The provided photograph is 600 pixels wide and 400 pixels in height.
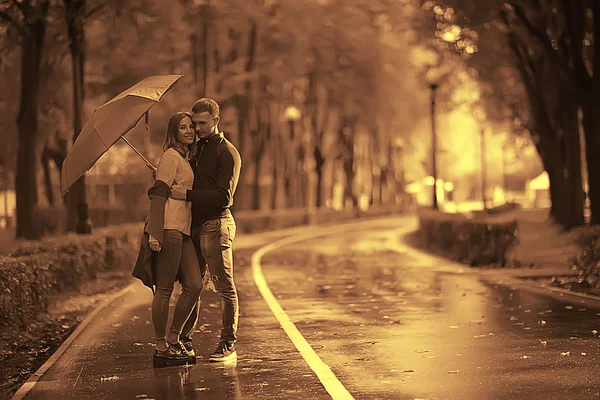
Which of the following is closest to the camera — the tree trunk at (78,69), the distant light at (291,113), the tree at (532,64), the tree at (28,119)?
the tree trunk at (78,69)

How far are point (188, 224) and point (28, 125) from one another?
18002 millimetres

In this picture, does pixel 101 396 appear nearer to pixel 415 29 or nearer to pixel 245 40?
pixel 415 29

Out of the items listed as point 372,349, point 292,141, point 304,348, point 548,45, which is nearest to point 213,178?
point 304,348

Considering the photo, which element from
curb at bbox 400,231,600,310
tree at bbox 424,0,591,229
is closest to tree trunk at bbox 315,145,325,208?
tree at bbox 424,0,591,229

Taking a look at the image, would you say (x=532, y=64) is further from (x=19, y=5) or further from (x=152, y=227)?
(x=152, y=227)

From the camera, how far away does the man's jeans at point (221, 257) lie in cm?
1039

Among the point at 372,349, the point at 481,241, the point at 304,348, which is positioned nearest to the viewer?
the point at 372,349

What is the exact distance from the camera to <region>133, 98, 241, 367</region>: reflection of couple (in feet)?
33.4

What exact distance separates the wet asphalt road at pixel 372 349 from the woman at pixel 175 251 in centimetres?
28

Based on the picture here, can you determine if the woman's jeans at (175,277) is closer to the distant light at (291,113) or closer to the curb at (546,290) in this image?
the curb at (546,290)

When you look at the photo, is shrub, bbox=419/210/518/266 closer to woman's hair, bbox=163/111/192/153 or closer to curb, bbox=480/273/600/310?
curb, bbox=480/273/600/310

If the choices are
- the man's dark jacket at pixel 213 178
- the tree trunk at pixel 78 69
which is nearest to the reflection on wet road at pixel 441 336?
the man's dark jacket at pixel 213 178

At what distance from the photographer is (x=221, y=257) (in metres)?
10.4

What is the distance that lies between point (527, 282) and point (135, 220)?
114ft
